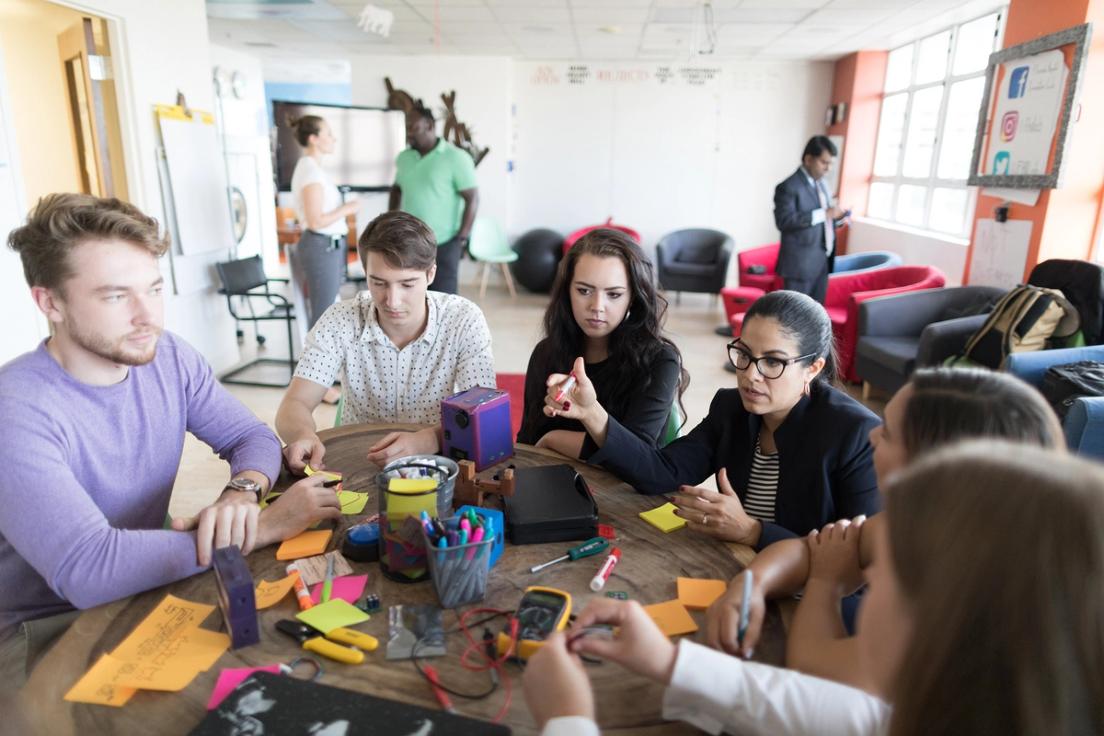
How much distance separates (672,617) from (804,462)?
0.56 m

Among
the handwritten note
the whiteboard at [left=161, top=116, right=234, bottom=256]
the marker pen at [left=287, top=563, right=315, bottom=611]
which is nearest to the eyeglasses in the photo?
the marker pen at [left=287, top=563, right=315, bottom=611]

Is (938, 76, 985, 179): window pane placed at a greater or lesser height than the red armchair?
greater

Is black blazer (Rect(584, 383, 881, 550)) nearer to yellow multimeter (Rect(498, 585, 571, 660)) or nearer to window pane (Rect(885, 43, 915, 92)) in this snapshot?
yellow multimeter (Rect(498, 585, 571, 660))

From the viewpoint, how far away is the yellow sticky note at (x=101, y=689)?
833 millimetres

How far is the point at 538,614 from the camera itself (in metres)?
0.96

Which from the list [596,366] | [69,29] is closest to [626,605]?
[596,366]

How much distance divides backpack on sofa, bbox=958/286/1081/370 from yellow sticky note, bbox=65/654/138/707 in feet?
11.5

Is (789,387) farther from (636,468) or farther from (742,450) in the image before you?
(636,468)

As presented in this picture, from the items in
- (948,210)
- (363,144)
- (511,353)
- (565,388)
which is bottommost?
(511,353)

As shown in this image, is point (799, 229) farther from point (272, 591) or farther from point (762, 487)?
point (272, 591)

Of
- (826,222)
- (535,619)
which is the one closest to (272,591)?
(535,619)

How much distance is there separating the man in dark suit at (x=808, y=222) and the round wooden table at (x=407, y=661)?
398 cm

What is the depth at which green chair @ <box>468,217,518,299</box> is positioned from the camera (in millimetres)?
7250

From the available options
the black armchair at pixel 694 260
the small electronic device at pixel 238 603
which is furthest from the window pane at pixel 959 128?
the small electronic device at pixel 238 603
